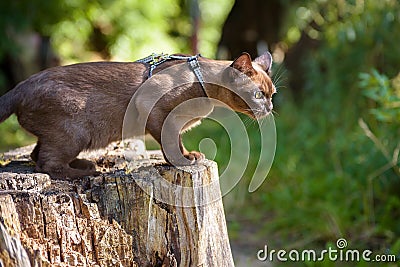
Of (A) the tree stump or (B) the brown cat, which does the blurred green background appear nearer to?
(B) the brown cat

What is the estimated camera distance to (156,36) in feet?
28.7

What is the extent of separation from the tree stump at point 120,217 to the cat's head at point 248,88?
0.32m

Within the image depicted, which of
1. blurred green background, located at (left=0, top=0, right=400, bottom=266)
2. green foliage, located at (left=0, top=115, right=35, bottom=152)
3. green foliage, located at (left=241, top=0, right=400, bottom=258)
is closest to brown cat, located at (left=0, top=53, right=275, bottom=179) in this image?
blurred green background, located at (left=0, top=0, right=400, bottom=266)

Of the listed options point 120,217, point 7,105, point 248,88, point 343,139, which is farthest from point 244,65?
point 343,139

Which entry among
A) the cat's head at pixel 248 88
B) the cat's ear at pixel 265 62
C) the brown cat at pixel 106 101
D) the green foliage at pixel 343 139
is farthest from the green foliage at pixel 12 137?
the cat's head at pixel 248 88

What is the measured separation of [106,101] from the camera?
2.85m

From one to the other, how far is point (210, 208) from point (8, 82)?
6237 millimetres

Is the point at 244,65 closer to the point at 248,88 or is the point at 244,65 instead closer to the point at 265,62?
the point at 248,88

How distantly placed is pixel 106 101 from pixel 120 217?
56 centimetres

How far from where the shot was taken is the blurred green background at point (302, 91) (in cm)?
433

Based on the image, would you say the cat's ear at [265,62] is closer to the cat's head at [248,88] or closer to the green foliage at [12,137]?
the cat's head at [248,88]

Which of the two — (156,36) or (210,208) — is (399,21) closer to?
(210,208)

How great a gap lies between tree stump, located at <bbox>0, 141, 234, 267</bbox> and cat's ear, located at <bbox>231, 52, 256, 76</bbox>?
0.46 metres

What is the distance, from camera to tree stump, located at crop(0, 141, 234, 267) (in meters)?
2.37
